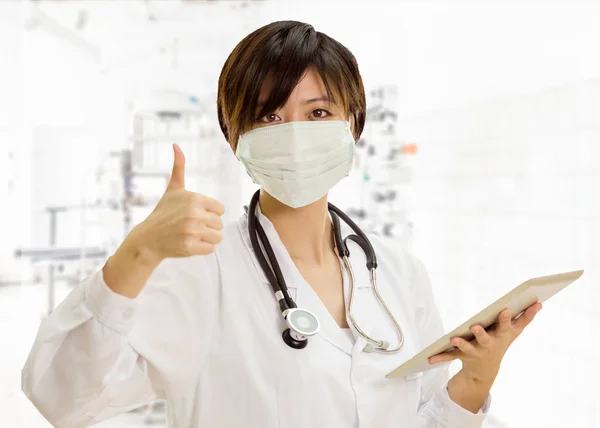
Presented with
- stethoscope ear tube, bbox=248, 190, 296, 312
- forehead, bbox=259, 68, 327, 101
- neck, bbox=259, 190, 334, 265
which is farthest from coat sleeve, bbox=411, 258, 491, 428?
forehead, bbox=259, 68, 327, 101

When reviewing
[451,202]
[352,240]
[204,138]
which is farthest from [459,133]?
[352,240]

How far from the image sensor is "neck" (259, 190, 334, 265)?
1.09 metres

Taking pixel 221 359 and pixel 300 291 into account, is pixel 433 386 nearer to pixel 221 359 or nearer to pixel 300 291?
pixel 300 291

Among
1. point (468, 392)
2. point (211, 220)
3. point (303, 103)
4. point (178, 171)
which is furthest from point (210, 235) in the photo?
point (468, 392)

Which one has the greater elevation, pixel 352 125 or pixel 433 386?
pixel 352 125

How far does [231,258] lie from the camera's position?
0.99m

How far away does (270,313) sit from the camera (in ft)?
3.17

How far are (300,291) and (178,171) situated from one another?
1.18 feet

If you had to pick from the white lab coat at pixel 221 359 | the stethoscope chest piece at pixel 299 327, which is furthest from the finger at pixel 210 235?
the stethoscope chest piece at pixel 299 327

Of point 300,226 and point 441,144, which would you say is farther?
point 441,144

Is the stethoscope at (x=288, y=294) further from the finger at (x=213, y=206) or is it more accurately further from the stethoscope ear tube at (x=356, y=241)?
the finger at (x=213, y=206)

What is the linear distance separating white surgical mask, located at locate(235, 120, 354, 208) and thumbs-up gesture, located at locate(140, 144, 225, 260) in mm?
309

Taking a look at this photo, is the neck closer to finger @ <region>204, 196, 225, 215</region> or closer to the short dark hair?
the short dark hair

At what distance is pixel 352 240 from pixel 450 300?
2.64 meters
